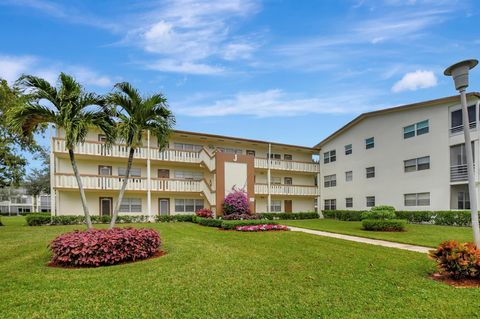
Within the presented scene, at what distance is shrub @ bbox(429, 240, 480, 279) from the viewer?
646cm

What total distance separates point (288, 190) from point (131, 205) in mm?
15161

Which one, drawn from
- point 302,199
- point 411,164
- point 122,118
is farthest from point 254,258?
point 302,199

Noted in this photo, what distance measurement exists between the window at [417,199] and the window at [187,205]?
699 inches

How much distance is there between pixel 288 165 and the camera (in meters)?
31.2

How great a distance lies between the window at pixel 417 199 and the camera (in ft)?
73.8

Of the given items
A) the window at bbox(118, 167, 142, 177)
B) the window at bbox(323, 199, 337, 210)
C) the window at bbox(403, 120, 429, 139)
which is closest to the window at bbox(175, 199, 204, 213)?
the window at bbox(118, 167, 142, 177)

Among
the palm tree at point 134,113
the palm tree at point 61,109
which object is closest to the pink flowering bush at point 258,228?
the palm tree at point 134,113

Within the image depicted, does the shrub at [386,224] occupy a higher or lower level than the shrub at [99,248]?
lower

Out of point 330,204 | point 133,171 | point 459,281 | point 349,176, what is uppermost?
point 133,171

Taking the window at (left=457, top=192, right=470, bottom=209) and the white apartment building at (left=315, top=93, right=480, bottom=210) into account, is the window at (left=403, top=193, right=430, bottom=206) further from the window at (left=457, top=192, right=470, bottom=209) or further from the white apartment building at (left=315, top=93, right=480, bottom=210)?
the window at (left=457, top=192, right=470, bottom=209)

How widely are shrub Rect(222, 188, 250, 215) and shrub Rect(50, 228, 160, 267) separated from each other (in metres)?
12.5

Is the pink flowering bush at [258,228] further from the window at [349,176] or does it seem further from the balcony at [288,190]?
the window at [349,176]

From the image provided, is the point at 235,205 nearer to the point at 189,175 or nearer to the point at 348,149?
the point at 189,175

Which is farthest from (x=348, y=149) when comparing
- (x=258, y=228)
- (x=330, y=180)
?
(x=258, y=228)
